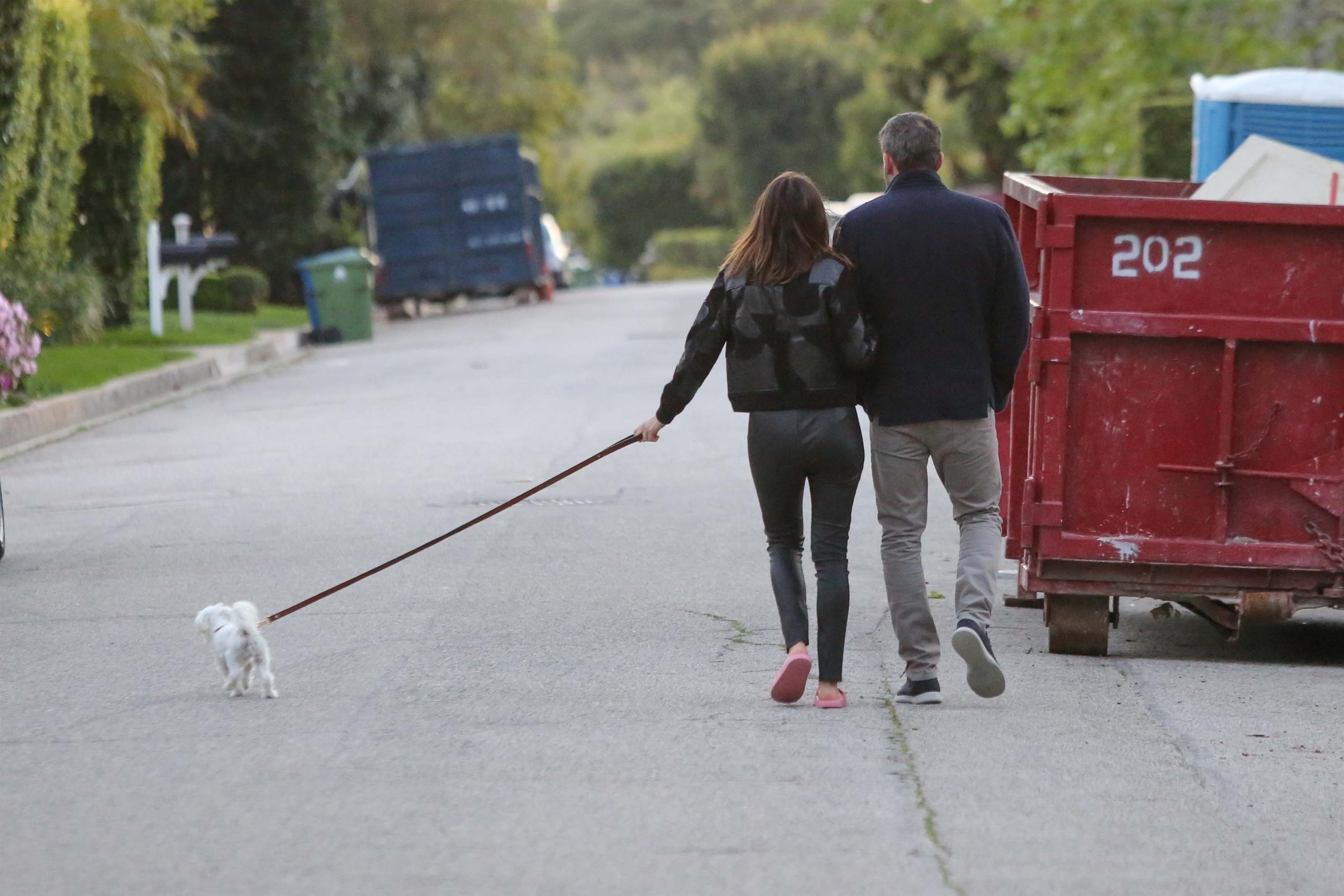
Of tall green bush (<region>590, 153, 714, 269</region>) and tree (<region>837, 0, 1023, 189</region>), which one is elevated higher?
tree (<region>837, 0, 1023, 189</region>)

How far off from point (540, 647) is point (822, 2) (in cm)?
8656

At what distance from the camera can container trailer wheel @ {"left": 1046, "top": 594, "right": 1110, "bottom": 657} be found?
7605 millimetres

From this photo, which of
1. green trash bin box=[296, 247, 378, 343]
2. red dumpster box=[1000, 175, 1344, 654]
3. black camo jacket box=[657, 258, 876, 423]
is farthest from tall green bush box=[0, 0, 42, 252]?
A: black camo jacket box=[657, 258, 876, 423]

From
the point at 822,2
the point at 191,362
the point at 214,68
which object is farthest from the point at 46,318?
the point at 822,2

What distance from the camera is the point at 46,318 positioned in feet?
66.6

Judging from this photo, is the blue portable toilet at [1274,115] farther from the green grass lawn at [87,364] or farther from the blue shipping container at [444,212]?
the blue shipping container at [444,212]

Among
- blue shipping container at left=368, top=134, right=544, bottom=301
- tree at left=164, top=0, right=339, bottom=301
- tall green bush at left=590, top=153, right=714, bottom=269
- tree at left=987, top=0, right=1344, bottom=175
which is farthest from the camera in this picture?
tall green bush at left=590, top=153, right=714, bottom=269

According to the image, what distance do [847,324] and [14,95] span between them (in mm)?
13643

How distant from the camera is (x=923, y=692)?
664cm

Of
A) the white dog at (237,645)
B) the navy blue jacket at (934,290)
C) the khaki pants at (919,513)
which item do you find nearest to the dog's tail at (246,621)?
the white dog at (237,645)

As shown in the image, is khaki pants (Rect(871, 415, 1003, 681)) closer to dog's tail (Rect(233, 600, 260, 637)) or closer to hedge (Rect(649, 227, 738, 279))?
dog's tail (Rect(233, 600, 260, 637))

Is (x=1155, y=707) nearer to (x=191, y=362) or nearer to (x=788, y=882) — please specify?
(x=788, y=882)

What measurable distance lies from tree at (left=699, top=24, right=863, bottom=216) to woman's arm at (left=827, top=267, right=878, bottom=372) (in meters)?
64.2

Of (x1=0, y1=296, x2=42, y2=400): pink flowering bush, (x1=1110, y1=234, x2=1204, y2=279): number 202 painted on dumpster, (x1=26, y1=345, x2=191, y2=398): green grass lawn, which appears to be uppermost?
(x1=1110, y1=234, x2=1204, y2=279): number 202 painted on dumpster
